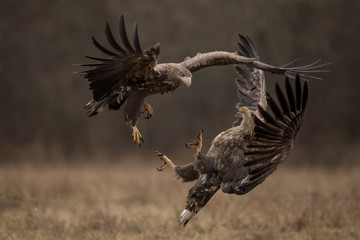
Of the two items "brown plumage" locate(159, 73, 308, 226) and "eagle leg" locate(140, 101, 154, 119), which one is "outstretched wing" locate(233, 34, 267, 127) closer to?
"brown plumage" locate(159, 73, 308, 226)

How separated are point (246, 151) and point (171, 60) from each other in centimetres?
770

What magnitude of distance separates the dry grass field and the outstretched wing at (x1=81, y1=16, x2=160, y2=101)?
2.67 meters

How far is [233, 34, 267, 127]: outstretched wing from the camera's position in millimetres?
6020

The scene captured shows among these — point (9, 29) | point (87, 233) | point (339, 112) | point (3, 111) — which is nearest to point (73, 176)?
point (3, 111)

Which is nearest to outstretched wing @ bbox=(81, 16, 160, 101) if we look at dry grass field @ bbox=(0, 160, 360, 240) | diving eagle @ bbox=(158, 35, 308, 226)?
diving eagle @ bbox=(158, 35, 308, 226)

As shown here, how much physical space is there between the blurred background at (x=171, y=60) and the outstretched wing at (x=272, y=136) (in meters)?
7.24

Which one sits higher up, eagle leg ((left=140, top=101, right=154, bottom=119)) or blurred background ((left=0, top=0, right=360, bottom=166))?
blurred background ((left=0, top=0, right=360, bottom=166))

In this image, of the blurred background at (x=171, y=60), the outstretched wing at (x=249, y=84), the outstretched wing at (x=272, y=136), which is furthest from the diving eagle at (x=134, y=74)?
the blurred background at (x=171, y=60)

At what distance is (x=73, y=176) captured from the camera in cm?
1170

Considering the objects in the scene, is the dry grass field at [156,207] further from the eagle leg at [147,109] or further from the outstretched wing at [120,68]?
the outstretched wing at [120,68]

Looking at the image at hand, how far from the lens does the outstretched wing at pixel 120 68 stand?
485 centimetres

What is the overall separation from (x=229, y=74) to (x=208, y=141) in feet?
4.86

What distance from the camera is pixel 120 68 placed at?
4.96 meters

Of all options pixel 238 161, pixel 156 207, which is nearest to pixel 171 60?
pixel 156 207
